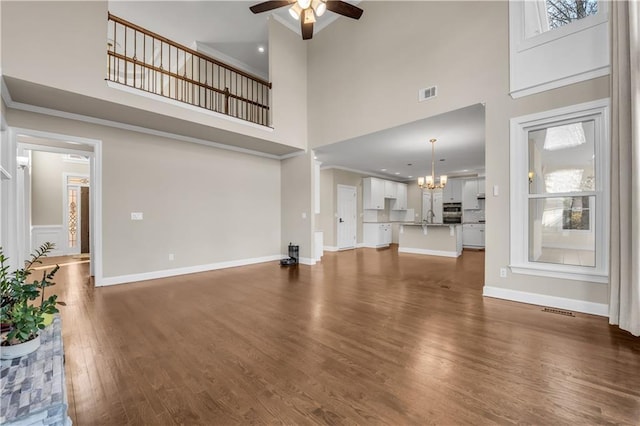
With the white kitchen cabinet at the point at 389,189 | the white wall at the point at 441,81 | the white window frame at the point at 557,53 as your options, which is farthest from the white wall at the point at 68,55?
the white kitchen cabinet at the point at 389,189

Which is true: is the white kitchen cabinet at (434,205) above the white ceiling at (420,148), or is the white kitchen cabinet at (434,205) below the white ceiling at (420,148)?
below

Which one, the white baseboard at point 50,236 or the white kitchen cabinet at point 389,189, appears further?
the white kitchen cabinet at point 389,189

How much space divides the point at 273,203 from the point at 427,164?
4.96 m

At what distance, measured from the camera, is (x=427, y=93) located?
4.27 metres

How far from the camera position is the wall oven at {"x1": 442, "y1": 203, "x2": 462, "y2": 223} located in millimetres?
9953

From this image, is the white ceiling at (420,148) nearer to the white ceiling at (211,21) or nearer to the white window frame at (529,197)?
the white window frame at (529,197)

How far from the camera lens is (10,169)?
12.1 feet

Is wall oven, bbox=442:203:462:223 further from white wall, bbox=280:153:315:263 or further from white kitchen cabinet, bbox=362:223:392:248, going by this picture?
white wall, bbox=280:153:315:263

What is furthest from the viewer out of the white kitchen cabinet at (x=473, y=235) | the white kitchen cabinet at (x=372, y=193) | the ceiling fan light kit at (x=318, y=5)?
the white kitchen cabinet at (x=372, y=193)

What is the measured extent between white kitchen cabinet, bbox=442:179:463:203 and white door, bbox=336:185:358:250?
12.3 ft

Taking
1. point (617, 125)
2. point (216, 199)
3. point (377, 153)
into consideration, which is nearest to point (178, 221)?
point (216, 199)

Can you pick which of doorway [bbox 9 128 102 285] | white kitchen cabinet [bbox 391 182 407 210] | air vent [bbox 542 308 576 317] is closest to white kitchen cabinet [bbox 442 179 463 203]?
white kitchen cabinet [bbox 391 182 407 210]

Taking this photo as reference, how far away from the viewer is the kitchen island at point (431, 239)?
23.9 ft

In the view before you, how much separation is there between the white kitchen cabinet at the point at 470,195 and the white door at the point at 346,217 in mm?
4138
